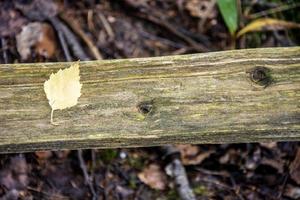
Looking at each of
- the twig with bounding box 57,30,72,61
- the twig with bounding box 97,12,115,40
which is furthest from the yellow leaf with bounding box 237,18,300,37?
the twig with bounding box 57,30,72,61

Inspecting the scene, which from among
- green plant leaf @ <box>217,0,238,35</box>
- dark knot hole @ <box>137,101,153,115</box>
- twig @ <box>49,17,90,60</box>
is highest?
green plant leaf @ <box>217,0,238,35</box>

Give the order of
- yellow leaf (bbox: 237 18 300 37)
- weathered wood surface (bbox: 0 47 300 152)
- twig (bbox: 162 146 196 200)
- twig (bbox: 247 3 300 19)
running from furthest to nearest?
1. twig (bbox: 247 3 300 19)
2. yellow leaf (bbox: 237 18 300 37)
3. twig (bbox: 162 146 196 200)
4. weathered wood surface (bbox: 0 47 300 152)

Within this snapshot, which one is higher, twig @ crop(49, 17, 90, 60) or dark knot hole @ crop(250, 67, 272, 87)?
twig @ crop(49, 17, 90, 60)

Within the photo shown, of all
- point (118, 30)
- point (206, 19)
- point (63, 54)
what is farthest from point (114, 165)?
point (206, 19)

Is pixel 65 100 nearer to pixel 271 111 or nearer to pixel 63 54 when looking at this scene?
pixel 271 111

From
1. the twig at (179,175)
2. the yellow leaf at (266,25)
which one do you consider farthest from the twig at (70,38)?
the yellow leaf at (266,25)

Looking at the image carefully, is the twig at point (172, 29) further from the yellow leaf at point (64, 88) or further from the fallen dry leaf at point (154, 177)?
the yellow leaf at point (64, 88)

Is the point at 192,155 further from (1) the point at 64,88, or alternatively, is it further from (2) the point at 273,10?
(2) the point at 273,10

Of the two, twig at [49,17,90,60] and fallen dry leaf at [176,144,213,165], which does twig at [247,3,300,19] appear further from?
twig at [49,17,90,60]
